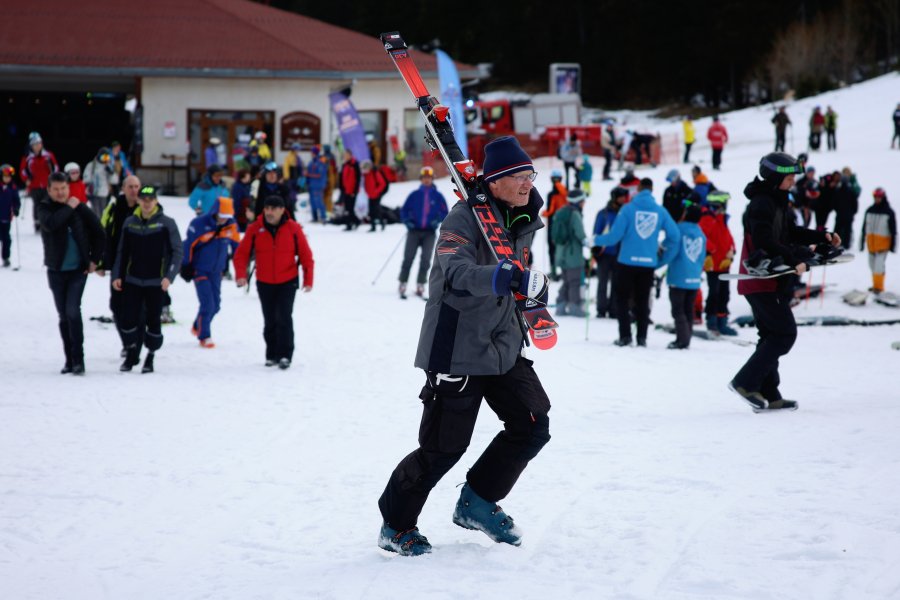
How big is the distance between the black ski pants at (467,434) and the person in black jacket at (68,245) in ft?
18.3

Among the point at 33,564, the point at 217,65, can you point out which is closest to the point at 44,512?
the point at 33,564

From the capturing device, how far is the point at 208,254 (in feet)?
37.6

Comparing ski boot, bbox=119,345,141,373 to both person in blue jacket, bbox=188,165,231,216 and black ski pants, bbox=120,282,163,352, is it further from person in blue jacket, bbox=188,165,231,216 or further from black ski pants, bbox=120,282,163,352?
person in blue jacket, bbox=188,165,231,216

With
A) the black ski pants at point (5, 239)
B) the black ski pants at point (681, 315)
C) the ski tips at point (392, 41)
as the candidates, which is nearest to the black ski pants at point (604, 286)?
the black ski pants at point (681, 315)

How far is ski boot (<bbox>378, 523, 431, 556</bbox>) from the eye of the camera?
4781 millimetres

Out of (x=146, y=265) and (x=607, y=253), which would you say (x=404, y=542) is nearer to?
(x=146, y=265)

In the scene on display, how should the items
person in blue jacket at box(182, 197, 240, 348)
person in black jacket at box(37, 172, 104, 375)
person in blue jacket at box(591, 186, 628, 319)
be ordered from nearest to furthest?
person in black jacket at box(37, 172, 104, 375) < person in blue jacket at box(182, 197, 240, 348) < person in blue jacket at box(591, 186, 628, 319)

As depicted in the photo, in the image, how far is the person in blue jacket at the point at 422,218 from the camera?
49.5 feet

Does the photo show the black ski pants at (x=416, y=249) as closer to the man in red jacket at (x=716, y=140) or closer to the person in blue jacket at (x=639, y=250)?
the person in blue jacket at (x=639, y=250)

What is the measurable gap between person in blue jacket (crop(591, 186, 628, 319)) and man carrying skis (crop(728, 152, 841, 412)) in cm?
550

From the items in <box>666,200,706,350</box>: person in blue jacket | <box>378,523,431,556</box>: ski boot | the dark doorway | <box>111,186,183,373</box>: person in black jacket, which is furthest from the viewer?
the dark doorway

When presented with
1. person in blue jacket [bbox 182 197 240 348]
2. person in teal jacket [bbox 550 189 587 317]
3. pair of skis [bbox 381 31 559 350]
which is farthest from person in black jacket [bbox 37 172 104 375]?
person in teal jacket [bbox 550 189 587 317]

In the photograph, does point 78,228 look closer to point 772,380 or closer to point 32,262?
point 772,380

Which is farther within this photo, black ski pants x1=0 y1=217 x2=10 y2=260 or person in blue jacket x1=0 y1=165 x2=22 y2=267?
black ski pants x1=0 y1=217 x2=10 y2=260
